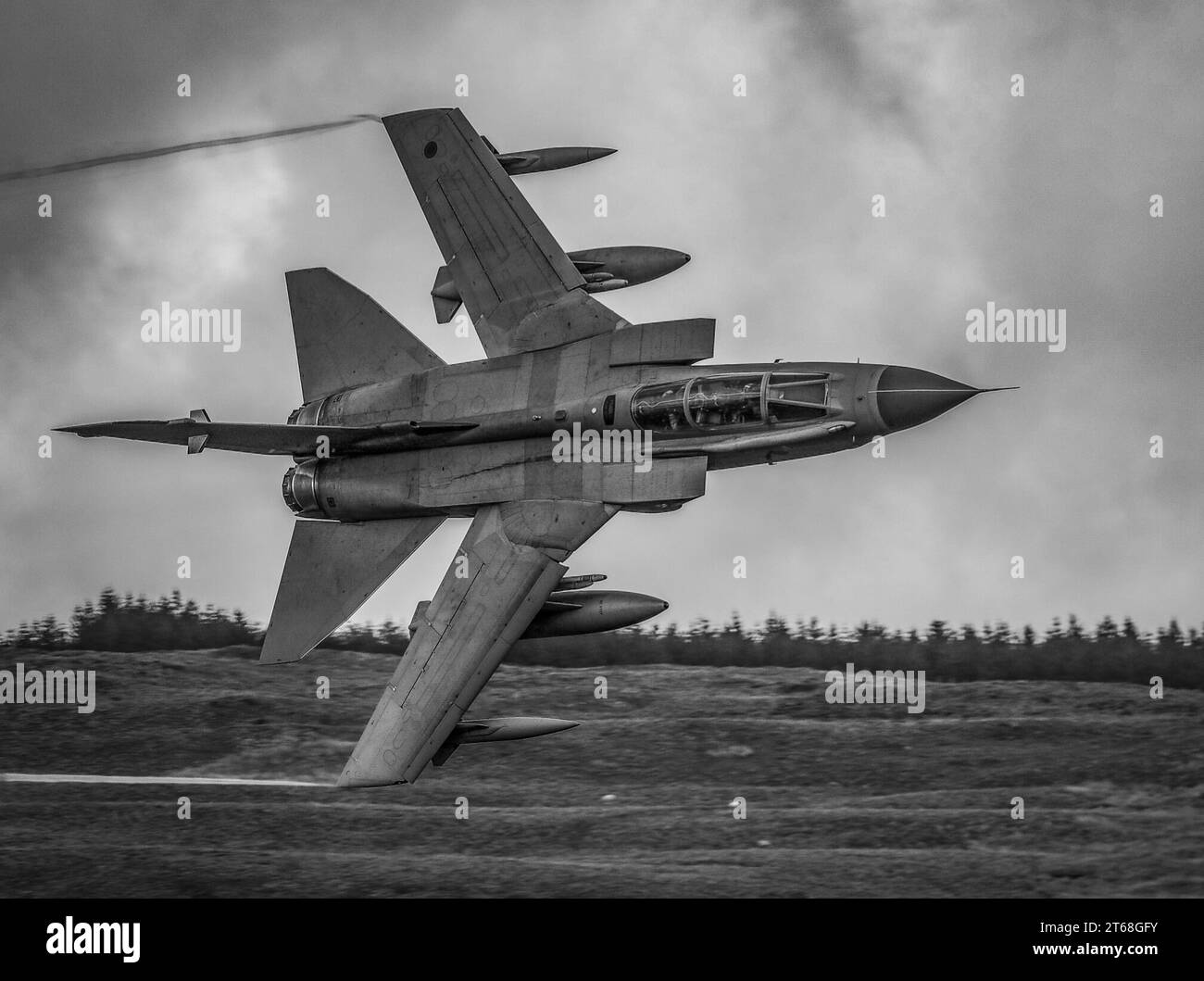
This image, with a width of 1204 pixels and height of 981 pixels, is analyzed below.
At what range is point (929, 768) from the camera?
57.2ft

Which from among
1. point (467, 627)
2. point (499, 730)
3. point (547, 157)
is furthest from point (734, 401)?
point (547, 157)

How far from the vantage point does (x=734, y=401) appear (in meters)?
15.4

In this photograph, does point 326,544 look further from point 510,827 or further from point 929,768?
point 929,768

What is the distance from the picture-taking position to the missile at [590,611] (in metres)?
15.7

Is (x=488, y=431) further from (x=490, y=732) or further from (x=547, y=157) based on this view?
(x=547, y=157)

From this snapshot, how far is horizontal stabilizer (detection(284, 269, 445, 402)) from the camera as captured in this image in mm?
17500

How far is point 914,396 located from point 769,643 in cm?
609

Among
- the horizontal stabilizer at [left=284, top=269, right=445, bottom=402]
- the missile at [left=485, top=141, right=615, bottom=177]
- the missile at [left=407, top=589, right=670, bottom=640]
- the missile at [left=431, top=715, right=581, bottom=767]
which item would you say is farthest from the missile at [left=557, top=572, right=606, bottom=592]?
the missile at [left=485, top=141, right=615, bottom=177]

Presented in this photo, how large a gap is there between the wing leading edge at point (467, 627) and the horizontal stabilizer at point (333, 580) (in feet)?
3.07

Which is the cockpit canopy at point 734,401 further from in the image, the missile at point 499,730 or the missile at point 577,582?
the missile at point 499,730

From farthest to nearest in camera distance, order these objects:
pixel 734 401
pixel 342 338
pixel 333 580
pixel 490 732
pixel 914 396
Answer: pixel 342 338, pixel 333 580, pixel 490 732, pixel 734 401, pixel 914 396

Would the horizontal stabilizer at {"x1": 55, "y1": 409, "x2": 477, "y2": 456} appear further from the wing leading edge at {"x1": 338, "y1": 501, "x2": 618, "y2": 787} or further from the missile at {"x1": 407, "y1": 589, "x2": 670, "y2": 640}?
the missile at {"x1": 407, "y1": 589, "x2": 670, "y2": 640}

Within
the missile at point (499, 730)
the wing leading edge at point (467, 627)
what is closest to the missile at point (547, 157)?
the wing leading edge at point (467, 627)
